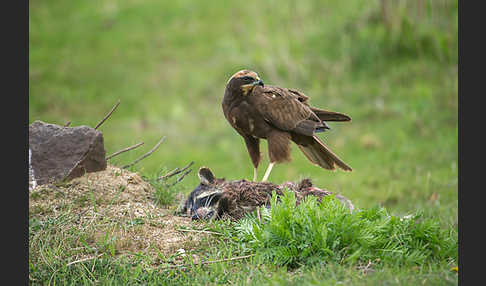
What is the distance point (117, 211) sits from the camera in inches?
193

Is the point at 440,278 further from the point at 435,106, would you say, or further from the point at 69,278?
the point at 435,106

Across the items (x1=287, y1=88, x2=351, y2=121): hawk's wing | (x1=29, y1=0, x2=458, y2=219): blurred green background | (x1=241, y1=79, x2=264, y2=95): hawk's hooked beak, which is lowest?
(x1=29, y1=0, x2=458, y2=219): blurred green background

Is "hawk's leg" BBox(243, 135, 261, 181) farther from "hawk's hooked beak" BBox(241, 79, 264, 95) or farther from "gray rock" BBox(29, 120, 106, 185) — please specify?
"gray rock" BBox(29, 120, 106, 185)

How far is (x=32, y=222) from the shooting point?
4.70m

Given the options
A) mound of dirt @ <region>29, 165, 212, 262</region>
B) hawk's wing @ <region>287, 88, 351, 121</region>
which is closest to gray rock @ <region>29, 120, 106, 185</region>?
mound of dirt @ <region>29, 165, 212, 262</region>

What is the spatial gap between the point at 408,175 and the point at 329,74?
425cm

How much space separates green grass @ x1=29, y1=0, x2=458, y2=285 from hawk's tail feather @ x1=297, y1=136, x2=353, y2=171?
1497 millimetres

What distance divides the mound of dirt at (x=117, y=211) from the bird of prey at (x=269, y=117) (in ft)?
3.88

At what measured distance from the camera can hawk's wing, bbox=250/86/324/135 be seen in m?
5.44

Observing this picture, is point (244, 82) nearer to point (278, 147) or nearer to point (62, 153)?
point (278, 147)

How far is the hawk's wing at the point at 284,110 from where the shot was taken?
214 inches

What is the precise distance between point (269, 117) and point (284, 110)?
223 millimetres

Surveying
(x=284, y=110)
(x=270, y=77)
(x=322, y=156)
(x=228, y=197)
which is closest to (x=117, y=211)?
(x=228, y=197)

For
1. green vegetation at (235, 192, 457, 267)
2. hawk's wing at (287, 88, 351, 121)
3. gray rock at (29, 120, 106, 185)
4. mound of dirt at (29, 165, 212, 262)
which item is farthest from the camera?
hawk's wing at (287, 88, 351, 121)
